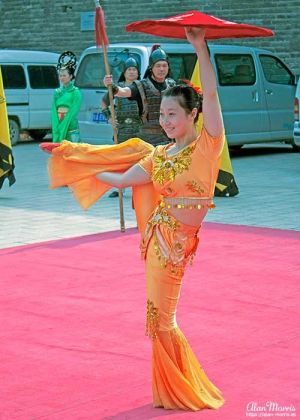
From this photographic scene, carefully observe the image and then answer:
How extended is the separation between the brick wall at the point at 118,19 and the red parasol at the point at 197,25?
17.6 m

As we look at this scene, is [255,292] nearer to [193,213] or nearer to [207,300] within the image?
[207,300]

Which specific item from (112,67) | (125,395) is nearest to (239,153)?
(112,67)

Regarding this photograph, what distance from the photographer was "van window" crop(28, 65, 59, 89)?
22344 millimetres

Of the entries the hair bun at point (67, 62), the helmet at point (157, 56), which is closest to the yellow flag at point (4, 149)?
the hair bun at point (67, 62)

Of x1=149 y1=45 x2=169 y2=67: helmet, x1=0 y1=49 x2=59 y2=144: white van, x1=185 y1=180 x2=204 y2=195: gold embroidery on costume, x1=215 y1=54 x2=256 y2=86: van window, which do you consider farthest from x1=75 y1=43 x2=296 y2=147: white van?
x1=185 y1=180 x2=204 y2=195: gold embroidery on costume

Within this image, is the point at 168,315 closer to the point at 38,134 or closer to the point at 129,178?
the point at 129,178

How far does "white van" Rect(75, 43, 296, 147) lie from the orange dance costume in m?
11.3

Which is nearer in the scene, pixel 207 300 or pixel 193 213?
pixel 193 213

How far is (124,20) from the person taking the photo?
83.0ft

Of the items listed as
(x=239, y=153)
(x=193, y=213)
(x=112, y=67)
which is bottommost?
(x=239, y=153)

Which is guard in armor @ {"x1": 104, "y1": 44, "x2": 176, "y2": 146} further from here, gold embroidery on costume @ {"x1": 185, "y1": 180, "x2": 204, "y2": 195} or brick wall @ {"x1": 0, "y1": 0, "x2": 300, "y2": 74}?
brick wall @ {"x1": 0, "y1": 0, "x2": 300, "y2": 74}

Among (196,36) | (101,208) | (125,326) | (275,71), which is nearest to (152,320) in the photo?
(196,36)

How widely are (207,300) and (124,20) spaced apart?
1824cm

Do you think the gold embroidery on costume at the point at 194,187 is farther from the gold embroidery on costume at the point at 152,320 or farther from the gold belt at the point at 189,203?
the gold embroidery on costume at the point at 152,320
